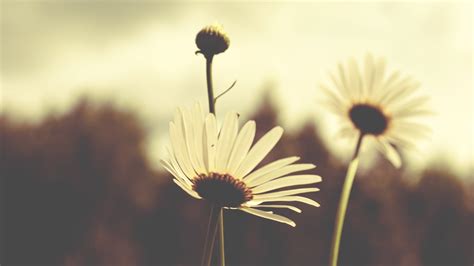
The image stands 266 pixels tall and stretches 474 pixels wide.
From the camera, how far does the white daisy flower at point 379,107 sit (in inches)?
61.2

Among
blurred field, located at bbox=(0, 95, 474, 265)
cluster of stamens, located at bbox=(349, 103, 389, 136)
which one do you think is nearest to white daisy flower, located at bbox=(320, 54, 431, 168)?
cluster of stamens, located at bbox=(349, 103, 389, 136)

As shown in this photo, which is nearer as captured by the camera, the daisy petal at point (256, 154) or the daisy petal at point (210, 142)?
the daisy petal at point (210, 142)

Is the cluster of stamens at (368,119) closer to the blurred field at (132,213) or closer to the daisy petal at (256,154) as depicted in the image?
the daisy petal at (256,154)

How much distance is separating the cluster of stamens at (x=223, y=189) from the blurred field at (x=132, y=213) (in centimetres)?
1341

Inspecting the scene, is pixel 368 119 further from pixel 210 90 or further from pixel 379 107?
pixel 210 90

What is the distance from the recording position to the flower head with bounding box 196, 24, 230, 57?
3.56 feet

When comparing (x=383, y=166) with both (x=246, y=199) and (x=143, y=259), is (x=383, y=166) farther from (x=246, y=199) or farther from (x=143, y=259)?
(x=246, y=199)

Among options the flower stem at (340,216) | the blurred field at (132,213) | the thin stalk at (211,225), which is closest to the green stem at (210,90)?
the thin stalk at (211,225)

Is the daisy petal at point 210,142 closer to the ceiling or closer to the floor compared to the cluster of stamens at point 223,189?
closer to the ceiling

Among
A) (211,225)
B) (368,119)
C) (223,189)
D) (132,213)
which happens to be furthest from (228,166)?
(132,213)

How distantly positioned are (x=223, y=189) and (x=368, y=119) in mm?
610

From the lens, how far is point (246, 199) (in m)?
1.12

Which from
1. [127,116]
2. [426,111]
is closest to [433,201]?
[127,116]

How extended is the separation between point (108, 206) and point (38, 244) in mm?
2461
